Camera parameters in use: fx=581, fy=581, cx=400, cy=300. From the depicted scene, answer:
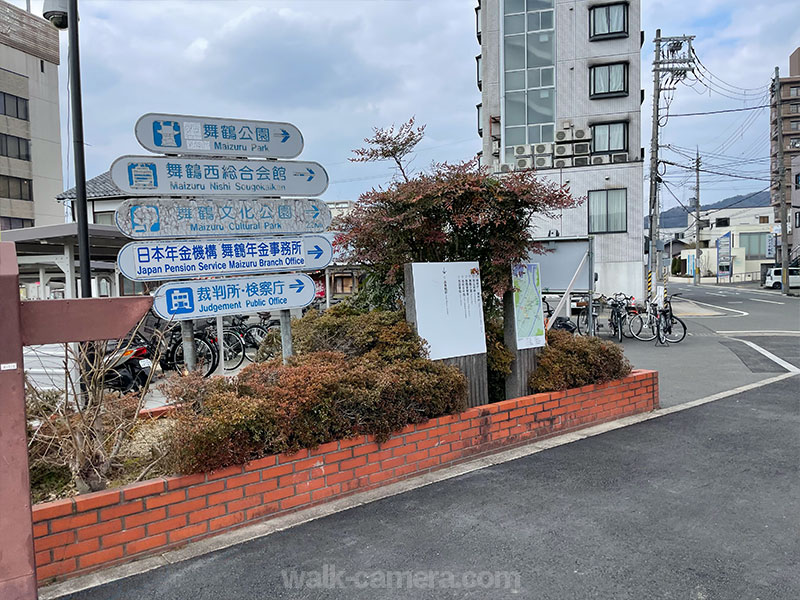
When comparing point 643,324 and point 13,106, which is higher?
point 13,106

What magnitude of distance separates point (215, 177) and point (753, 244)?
222ft

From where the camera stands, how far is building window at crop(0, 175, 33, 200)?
36031 millimetres

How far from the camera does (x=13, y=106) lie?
120 feet

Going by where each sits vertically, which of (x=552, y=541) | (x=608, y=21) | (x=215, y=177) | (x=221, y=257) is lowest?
(x=552, y=541)

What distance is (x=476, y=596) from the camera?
2.91 meters

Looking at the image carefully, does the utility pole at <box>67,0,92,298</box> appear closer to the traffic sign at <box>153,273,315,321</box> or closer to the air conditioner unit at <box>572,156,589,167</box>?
the traffic sign at <box>153,273,315,321</box>

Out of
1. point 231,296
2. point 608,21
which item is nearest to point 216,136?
point 231,296

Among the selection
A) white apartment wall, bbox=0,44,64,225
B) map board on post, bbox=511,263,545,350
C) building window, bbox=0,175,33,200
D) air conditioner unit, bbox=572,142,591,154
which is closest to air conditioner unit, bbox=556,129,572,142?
air conditioner unit, bbox=572,142,591,154

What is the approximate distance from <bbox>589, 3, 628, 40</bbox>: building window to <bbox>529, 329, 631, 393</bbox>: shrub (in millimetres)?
21997

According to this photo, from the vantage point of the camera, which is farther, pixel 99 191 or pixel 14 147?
pixel 14 147

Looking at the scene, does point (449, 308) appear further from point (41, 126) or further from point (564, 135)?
point (41, 126)

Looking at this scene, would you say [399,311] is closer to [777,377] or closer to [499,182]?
A: [499,182]

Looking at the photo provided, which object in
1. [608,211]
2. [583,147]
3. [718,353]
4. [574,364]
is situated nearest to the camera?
[574,364]

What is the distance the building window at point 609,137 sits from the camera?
2427cm
